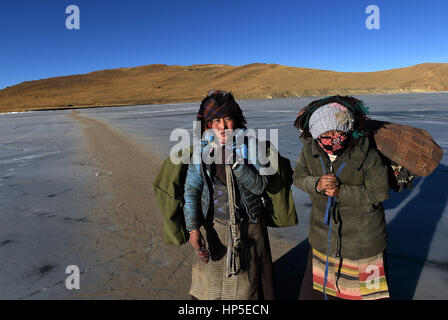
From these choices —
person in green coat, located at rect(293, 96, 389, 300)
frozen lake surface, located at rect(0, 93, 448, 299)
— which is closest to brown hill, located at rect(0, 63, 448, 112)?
frozen lake surface, located at rect(0, 93, 448, 299)

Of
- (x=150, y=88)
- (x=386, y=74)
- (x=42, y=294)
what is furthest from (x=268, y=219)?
(x=386, y=74)

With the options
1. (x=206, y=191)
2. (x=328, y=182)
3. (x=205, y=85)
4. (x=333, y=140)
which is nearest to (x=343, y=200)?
(x=328, y=182)

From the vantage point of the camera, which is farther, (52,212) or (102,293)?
(52,212)

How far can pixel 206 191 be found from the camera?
1.83m

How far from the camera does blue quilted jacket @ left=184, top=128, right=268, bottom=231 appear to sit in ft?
5.72

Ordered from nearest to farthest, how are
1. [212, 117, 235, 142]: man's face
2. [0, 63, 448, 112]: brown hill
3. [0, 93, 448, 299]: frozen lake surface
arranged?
[212, 117, 235, 142]: man's face
[0, 93, 448, 299]: frozen lake surface
[0, 63, 448, 112]: brown hill

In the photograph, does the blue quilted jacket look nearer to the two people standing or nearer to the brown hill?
the two people standing

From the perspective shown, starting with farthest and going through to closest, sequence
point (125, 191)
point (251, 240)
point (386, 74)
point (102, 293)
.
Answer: point (386, 74) → point (125, 191) → point (102, 293) → point (251, 240)

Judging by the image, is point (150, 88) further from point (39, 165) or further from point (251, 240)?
point (251, 240)

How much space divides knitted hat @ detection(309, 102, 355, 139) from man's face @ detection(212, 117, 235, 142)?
0.48 m

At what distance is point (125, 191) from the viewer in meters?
5.29

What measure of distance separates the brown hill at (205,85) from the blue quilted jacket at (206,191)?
5341cm
